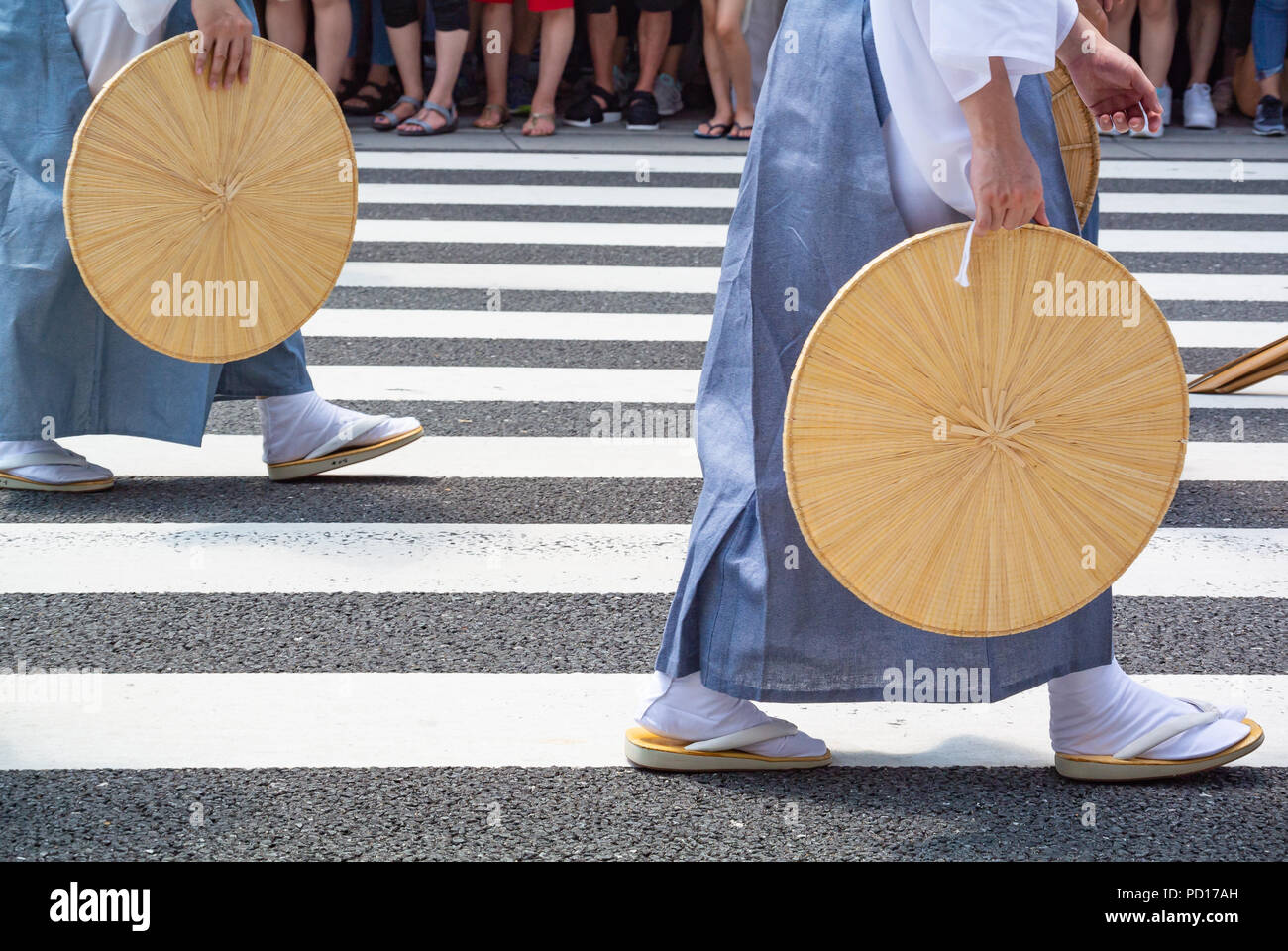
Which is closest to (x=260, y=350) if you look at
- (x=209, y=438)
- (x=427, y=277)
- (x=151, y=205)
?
(x=151, y=205)

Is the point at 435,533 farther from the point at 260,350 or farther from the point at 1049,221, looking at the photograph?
the point at 1049,221

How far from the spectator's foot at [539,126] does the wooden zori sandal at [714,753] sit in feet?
22.3

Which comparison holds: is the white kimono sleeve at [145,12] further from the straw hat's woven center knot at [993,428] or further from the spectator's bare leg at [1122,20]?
the spectator's bare leg at [1122,20]

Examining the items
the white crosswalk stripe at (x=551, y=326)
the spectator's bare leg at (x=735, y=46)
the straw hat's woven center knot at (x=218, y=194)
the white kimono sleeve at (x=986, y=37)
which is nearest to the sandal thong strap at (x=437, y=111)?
the spectator's bare leg at (x=735, y=46)

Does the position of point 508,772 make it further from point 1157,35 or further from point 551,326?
point 1157,35

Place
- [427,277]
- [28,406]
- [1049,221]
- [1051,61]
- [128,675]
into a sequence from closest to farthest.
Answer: [1051,61]
[1049,221]
[128,675]
[28,406]
[427,277]

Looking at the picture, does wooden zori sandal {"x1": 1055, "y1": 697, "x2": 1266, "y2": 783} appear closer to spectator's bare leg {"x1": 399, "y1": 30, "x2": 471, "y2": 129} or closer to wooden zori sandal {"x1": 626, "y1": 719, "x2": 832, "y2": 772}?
wooden zori sandal {"x1": 626, "y1": 719, "x2": 832, "y2": 772}

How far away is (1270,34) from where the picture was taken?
8969 millimetres

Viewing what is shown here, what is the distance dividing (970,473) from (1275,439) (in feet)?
8.58

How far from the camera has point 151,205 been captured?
11.7ft

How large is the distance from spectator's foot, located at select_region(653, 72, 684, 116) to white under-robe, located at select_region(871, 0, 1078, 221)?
739 centimetres

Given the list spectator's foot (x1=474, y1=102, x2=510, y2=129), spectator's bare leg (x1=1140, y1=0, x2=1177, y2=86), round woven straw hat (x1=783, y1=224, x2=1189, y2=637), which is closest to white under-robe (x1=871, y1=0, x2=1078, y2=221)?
round woven straw hat (x1=783, y1=224, x2=1189, y2=637)

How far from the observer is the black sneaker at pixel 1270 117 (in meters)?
9.18

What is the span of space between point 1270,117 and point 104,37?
7314 millimetres
